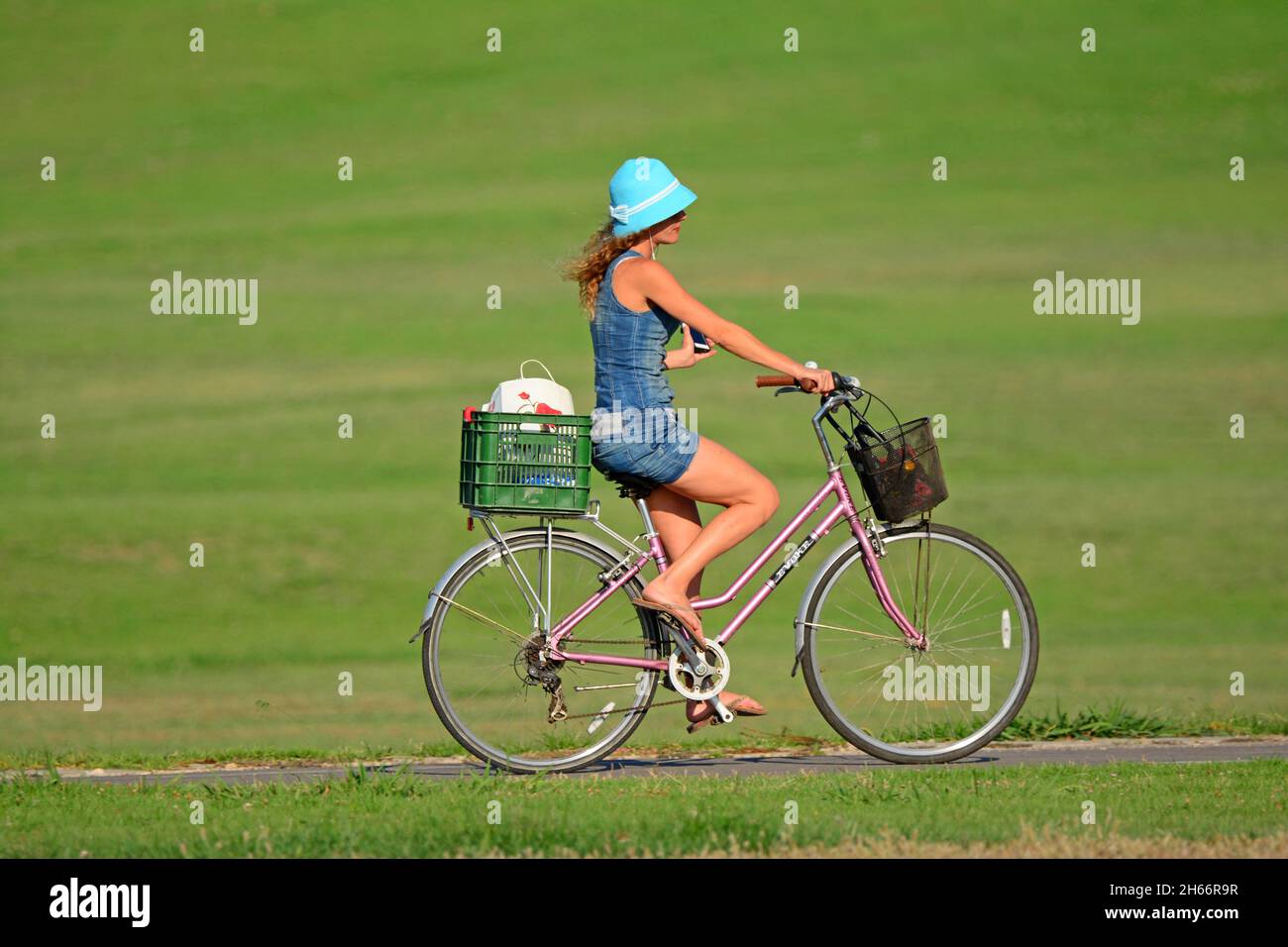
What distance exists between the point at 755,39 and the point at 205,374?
36.3ft

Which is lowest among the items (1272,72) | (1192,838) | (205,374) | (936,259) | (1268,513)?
(1192,838)

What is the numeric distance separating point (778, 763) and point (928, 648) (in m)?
0.64

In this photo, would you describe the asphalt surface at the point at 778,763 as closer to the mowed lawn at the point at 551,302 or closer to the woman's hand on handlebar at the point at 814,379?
the mowed lawn at the point at 551,302

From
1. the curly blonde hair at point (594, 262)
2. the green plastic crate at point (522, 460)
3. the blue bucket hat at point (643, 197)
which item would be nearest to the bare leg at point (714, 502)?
the green plastic crate at point (522, 460)

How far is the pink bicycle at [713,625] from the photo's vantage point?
571 cm

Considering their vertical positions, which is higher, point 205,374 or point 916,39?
point 916,39

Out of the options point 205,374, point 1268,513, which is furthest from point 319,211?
point 1268,513

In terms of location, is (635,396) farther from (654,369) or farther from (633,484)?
(633,484)

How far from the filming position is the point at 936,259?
18531mm

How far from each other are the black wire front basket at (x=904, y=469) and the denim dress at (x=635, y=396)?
1.94ft

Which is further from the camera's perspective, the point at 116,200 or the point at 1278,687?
the point at 116,200

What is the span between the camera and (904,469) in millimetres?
5707

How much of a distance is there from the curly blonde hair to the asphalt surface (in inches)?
59.4

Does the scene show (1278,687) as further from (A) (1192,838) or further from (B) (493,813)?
(B) (493,813)
